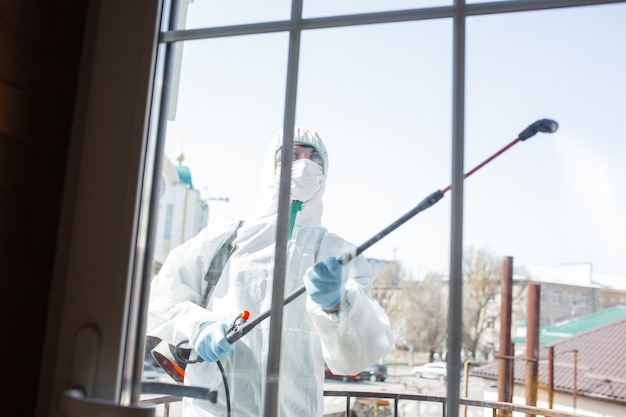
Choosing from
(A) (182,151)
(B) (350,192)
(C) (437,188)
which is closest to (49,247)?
(A) (182,151)

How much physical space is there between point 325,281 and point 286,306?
70mm

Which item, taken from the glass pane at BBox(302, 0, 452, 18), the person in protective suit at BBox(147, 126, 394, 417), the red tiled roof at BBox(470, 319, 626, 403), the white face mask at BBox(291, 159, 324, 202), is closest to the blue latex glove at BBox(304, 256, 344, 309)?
the person in protective suit at BBox(147, 126, 394, 417)

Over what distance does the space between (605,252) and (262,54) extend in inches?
21.9

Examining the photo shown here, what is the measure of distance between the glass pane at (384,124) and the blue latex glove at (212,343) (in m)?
0.29

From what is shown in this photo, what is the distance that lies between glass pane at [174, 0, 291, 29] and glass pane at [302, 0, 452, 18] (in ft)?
0.16

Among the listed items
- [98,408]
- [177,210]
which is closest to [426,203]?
[177,210]

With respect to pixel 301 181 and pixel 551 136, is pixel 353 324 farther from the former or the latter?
pixel 551 136

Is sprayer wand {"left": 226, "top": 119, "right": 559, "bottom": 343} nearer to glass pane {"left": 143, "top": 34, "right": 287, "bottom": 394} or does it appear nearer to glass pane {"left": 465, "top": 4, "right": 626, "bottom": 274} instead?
glass pane {"left": 465, "top": 4, "right": 626, "bottom": 274}

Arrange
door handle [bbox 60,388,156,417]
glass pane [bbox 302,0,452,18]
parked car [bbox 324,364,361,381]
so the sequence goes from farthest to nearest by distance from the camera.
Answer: parked car [bbox 324,364,361,381]
glass pane [bbox 302,0,452,18]
door handle [bbox 60,388,156,417]

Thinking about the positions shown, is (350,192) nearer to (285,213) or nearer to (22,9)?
(285,213)

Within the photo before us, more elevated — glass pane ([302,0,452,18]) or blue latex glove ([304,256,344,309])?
glass pane ([302,0,452,18])

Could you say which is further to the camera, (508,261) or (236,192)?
(236,192)

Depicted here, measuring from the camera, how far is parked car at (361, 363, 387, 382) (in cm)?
78

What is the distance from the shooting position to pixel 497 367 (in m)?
0.70
